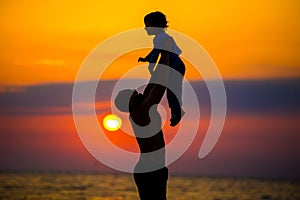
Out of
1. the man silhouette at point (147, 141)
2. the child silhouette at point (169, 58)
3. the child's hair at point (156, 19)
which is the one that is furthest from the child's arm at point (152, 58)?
the child's hair at point (156, 19)

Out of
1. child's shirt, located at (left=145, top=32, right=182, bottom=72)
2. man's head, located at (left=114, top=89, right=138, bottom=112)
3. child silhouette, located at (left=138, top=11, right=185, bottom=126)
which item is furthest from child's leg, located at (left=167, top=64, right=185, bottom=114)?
man's head, located at (left=114, top=89, right=138, bottom=112)

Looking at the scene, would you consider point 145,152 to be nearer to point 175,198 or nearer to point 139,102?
point 139,102

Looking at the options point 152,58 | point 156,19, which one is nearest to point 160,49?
point 152,58

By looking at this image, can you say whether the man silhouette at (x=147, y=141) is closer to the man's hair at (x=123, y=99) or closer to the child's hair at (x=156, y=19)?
the man's hair at (x=123, y=99)

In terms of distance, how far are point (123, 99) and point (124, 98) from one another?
17 mm

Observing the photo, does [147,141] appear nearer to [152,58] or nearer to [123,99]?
[123,99]

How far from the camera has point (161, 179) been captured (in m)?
8.19

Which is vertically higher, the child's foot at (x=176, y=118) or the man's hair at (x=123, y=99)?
the man's hair at (x=123, y=99)

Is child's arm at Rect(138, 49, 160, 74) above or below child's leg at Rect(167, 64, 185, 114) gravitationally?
above

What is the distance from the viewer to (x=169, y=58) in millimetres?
8039

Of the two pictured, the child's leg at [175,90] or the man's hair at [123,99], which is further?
the man's hair at [123,99]

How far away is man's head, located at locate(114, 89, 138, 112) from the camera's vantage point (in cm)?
819

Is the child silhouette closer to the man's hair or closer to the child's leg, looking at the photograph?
the child's leg

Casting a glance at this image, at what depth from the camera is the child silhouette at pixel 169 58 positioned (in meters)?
8.04
